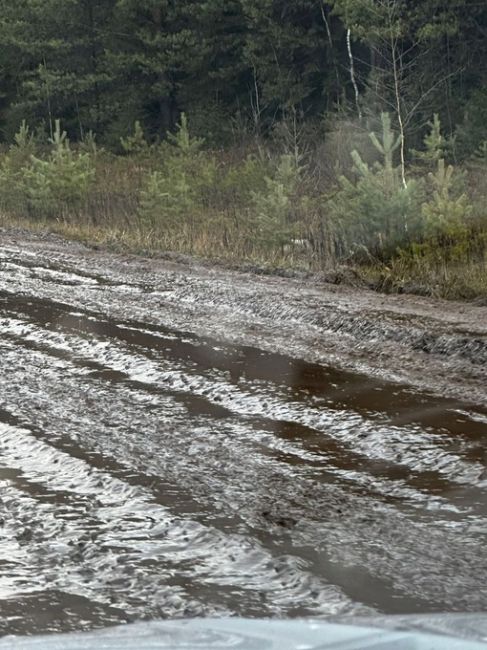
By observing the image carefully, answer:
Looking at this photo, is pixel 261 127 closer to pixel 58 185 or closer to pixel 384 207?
pixel 58 185

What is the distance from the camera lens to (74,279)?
39.5 feet

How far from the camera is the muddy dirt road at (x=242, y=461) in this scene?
3.58 metres

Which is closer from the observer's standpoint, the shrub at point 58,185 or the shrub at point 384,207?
the shrub at point 384,207

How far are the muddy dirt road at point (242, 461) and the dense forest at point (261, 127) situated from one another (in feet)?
9.55

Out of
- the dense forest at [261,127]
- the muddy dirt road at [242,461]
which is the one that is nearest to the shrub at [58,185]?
the dense forest at [261,127]

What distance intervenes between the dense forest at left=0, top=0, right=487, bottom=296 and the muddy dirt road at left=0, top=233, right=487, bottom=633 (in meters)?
2.91

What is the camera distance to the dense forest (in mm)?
12453

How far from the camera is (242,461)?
202 inches

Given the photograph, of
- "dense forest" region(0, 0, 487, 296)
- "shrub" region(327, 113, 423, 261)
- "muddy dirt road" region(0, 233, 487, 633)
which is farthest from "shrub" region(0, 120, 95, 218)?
"muddy dirt road" region(0, 233, 487, 633)

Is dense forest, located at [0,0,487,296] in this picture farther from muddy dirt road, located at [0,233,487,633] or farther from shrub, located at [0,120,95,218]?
muddy dirt road, located at [0,233,487,633]

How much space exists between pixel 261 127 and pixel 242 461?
31.4 m

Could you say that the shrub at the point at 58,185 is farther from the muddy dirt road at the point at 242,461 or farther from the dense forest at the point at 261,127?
the muddy dirt road at the point at 242,461

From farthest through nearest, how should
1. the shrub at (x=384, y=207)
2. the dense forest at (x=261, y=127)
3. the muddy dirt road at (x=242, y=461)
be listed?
1. the dense forest at (x=261, y=127)
2. the shrub at (x=384, y=207)
3. the muddy dirt road at (x=242, y=461)

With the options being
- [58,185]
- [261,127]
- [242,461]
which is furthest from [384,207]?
[261,127]
